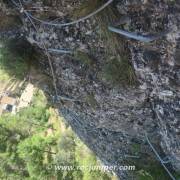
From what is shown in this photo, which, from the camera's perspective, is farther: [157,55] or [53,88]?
[53,88]

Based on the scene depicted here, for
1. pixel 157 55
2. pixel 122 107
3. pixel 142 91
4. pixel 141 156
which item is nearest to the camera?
pixel 157 55

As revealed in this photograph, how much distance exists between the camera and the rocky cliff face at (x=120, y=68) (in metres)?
4.40

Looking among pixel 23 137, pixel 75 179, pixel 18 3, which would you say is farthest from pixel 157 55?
pixel 23 137

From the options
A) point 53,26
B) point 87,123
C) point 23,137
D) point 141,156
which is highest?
point 23,137

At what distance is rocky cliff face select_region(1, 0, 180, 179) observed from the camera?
→ 14.4 ft

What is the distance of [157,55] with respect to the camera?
4.59 meters

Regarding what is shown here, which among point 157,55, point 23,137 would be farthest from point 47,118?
point 157,55

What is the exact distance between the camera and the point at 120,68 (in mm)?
5273

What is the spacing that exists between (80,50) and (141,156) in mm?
2898

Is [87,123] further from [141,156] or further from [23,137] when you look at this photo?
[23,137]

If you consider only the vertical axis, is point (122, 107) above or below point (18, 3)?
below

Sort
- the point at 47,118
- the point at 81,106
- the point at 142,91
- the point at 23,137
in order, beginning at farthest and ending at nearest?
1. the point at 47,118
2. the point at 23,137
3. the point at 81,106
4. the point at 142,91

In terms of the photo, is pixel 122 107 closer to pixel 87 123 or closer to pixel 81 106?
pixel 81 106

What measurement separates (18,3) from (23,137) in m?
15.3
